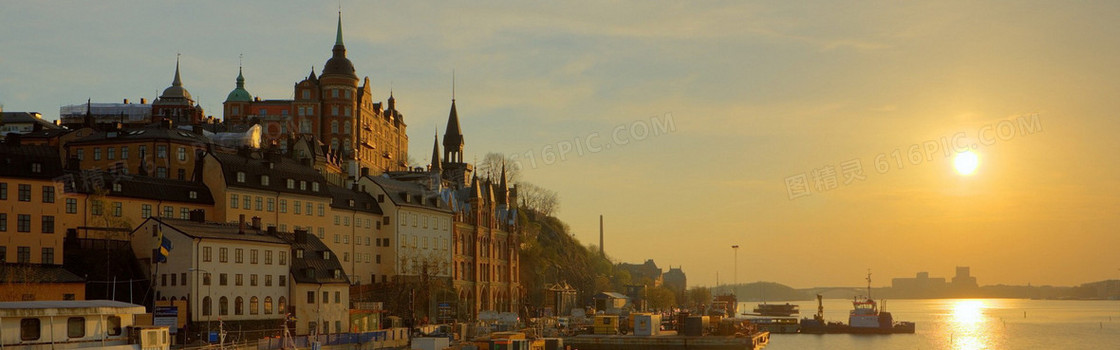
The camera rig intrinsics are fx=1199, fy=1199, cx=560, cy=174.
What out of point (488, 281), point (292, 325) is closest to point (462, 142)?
point (488, 281)

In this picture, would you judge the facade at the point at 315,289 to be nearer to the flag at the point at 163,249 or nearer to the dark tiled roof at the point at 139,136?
the flag at the point at 163,249

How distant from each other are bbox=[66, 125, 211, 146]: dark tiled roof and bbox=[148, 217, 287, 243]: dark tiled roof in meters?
24.1

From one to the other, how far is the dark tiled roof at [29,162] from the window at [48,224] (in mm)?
3216

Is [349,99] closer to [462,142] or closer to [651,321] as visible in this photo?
[462,142]

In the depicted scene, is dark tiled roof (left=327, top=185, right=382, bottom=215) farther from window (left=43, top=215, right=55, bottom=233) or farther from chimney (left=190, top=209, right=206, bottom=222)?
window (left=43, top=215, right=55, bottom=233)

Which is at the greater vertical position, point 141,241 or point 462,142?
point 462,142

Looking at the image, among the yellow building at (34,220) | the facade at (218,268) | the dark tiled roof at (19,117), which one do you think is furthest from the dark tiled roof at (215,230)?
the dark tiled roof at (19,117)

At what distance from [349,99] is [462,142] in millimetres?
27422

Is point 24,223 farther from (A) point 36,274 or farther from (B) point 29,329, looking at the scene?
(B) point 29,329

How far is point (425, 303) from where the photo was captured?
424 ft

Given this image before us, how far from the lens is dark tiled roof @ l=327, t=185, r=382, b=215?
404ft

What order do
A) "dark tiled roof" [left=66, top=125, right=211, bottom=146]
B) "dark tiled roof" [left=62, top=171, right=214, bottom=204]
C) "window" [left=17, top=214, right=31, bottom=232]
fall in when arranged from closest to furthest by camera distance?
"window" [left=17, top=214, right=31, bottom=232] < "dark tiled roof" [left=62, top=171, right=214, bottom=204] < "dark tiled roof" [left=66, top=125, right=211, bottom=146]

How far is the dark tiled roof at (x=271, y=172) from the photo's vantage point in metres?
108

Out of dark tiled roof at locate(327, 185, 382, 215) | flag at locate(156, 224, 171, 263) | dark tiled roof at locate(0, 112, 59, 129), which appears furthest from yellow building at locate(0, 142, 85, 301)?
dark tiled roof at locate(0, 112, 59, 129)
